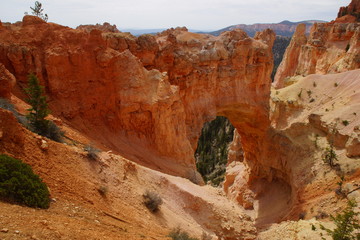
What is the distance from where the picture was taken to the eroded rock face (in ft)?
42.4

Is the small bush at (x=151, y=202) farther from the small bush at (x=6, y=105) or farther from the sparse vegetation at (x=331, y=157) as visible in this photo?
the sparse vegetation at (x=331, y=157)

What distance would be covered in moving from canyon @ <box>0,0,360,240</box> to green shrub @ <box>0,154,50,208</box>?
1.01 feet

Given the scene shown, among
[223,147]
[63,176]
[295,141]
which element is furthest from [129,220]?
[223,147]

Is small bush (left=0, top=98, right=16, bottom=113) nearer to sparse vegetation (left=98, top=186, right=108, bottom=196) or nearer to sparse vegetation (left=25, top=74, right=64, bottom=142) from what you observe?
sparse vegetation (left=25, top=74, right=64, bottom=142)

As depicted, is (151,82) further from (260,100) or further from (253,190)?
(253,190)

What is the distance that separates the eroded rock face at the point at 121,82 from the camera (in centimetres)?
1293

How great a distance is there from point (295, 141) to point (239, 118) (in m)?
5.68

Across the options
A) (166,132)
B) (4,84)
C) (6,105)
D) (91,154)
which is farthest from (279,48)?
(6,105)

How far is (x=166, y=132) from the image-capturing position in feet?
51.2

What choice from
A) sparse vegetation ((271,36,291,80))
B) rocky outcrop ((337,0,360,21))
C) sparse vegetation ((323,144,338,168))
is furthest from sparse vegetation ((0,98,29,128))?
sparse vegetation ((271,36,291,80))

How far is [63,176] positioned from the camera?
24.6 ft

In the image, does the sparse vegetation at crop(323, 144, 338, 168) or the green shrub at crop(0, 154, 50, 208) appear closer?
the green shrub at crop(0, 154, 50, 208)

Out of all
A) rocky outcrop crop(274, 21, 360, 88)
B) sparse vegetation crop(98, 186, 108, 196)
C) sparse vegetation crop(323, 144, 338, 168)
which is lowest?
sparse vegetation crop(323, 144, 338, 168)

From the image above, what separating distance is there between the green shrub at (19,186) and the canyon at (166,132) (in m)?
0.31
